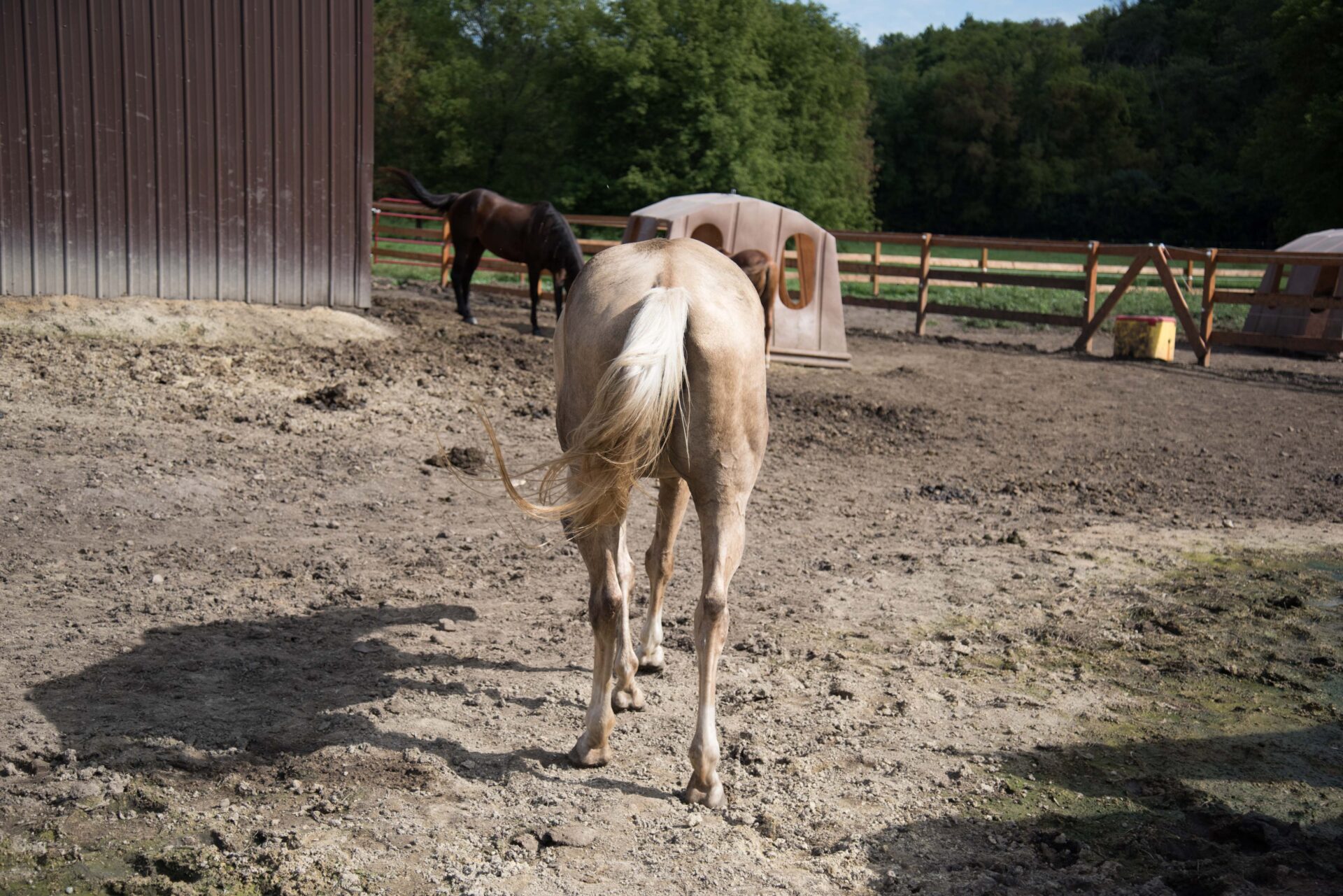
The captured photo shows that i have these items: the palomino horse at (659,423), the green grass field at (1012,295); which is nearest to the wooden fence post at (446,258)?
the green grass field at (1012,295)

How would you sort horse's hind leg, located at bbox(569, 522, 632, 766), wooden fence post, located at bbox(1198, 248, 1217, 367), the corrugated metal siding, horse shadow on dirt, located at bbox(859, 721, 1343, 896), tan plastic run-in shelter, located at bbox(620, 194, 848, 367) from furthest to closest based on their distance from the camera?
wooden fence post, located at bbox(1198, 248, 1217, 367) → tan plastic run-in shelter, located at bbox(620, 194, 848, 367) → the corrugated metal siding → horse's hind leg, located at bbox(569, 522, 632, 766) → horse shadow on dirt, located at bbox(859, 721, 1343, 896)

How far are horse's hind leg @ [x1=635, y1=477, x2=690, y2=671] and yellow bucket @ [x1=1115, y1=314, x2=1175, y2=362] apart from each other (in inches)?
455

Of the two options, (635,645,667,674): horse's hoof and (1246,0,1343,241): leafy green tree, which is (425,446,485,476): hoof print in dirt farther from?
(1246,0,1343,241): leafy green tree

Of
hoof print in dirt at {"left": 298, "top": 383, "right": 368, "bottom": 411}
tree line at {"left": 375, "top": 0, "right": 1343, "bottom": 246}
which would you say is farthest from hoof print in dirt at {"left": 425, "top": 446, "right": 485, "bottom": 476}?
tree line at {"left": 375, "top": 0, "right": 1343, "bottom": 246}

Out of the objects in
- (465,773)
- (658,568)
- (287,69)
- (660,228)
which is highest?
(287,69)

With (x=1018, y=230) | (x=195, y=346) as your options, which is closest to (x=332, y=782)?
(x=195, y=346)

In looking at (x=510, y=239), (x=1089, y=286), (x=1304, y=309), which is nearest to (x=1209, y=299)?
(x=1089, y=286)

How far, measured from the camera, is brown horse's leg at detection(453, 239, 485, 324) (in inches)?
543

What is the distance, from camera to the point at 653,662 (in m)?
4.15

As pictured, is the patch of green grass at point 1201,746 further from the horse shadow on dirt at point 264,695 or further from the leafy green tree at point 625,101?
the leafy green tree at point 625,101

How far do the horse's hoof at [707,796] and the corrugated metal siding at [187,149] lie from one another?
8.90 m

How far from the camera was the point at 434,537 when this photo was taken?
563cm

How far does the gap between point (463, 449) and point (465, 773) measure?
159 inches

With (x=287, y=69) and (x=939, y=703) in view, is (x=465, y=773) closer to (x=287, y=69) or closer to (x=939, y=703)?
(x=939, y=703)
